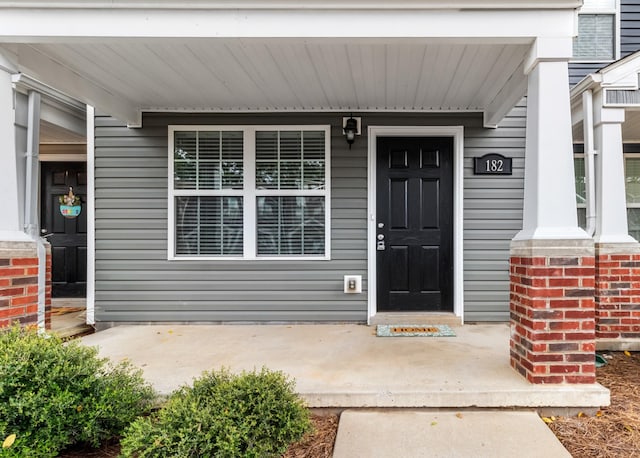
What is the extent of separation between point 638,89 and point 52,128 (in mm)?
5655

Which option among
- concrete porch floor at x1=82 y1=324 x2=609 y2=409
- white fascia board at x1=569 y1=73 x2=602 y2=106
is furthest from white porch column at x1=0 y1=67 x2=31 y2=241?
white fascia board at x1=569 y1=73 x2=602 y2=106

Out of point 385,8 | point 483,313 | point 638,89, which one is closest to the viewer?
point 385,8

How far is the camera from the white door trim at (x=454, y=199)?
395cm

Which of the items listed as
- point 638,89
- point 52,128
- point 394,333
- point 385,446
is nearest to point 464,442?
point 385,446

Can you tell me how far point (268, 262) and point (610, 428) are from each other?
117 inches

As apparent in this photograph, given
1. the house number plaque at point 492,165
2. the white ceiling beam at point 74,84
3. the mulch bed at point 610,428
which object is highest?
the white ceiling beam at point 74,84

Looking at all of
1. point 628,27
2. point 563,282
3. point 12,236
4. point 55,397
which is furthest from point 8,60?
point 628,27

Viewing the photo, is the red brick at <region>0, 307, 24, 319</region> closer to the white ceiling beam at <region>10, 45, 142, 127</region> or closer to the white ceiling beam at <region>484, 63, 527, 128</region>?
the white ceiling beam at <region>10, 45, 142, 127</region>

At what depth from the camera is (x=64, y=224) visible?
195 inches

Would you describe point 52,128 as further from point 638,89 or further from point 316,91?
point 638,89

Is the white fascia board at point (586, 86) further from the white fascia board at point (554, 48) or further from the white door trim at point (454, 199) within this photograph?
the white fascia board at point (554, 48)

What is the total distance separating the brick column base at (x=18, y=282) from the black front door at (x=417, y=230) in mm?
2941

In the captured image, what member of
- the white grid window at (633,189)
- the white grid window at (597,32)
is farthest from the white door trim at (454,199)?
the white grid window at (633,189)

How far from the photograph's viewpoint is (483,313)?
3941 millimetres
